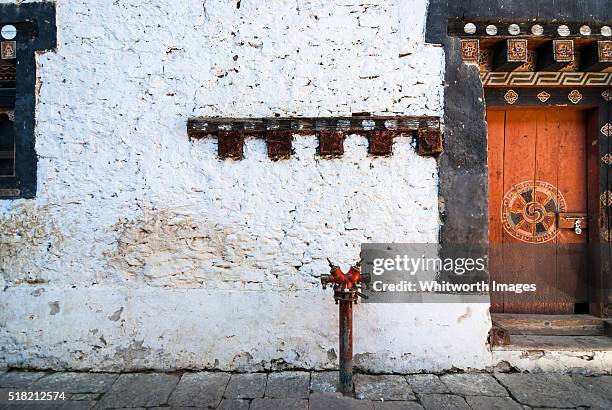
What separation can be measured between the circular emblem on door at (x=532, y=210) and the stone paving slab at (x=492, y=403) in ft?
4.56

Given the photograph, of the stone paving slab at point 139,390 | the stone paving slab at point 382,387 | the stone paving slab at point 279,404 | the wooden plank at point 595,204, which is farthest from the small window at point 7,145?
the wooden plank at point 595,204

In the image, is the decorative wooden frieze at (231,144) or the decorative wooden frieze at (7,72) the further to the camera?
the decorative wooden frieze at (7,72)

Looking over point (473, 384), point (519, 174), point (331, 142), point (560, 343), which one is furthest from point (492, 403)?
point (331, 142)

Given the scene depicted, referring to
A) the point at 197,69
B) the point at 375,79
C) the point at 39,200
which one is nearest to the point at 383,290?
the point at 375,79

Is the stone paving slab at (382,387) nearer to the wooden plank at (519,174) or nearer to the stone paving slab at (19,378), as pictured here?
the wooden plank at (519,174)

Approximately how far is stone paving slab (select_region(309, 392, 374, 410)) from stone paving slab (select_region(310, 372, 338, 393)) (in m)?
0.06

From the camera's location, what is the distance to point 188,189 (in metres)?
3.09

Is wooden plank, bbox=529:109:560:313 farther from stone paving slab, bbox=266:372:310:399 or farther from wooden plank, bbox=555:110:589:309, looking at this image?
stone paving slab, bbox=266:372:310:399

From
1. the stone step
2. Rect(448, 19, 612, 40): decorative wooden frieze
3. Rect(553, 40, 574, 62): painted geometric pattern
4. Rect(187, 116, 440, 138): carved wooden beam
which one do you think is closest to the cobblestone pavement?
Result: the stone step

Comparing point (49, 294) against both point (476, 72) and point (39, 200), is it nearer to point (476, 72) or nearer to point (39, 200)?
point (39, 200)

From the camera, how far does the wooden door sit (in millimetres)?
3396

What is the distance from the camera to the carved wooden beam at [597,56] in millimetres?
3047

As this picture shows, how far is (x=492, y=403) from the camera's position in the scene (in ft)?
8.48

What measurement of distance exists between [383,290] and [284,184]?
3.75 ft
